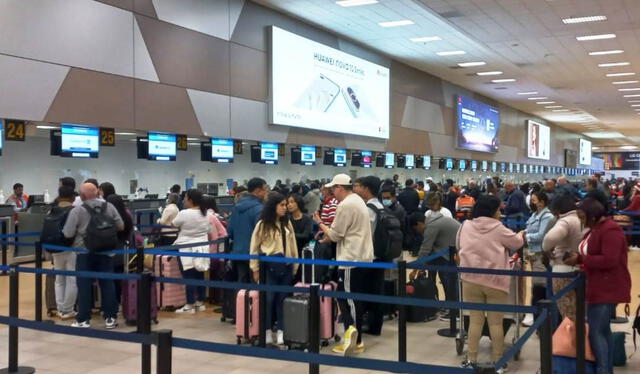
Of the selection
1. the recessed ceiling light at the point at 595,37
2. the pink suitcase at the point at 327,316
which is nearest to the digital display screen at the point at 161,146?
the pink suitcase at the point at 327,316

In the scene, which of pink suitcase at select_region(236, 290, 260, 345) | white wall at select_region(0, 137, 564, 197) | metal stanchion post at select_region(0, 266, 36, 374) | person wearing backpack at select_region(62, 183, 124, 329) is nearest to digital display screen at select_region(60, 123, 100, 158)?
person wearing backpack at select_region(62, 183, 124, 329)

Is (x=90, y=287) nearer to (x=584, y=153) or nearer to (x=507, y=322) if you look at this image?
(x=507, y=322)

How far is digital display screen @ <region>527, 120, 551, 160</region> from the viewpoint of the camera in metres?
32.4

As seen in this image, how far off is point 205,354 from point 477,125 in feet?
70.4

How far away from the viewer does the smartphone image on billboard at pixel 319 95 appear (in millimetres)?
13626

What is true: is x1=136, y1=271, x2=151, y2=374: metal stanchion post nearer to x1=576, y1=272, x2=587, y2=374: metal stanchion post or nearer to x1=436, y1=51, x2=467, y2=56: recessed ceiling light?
x1=576, y1=272, x2=587, y2=374: metal stanchion post

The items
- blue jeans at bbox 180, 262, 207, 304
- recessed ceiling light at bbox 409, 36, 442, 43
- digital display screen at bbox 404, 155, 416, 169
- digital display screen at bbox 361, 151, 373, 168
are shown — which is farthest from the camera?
digital display screen at bbox 404, 155, 416, 169

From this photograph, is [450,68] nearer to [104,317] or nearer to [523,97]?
[523,97]

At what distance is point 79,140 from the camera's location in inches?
360

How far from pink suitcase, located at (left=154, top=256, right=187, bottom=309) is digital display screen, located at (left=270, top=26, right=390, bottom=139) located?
19.5 ft

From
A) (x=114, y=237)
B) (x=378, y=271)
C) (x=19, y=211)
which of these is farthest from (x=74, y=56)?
(x=378, y=271)

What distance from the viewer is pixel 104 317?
21.8ft

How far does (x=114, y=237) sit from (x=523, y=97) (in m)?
24.1

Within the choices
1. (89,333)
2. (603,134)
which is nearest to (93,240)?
(89,333)
